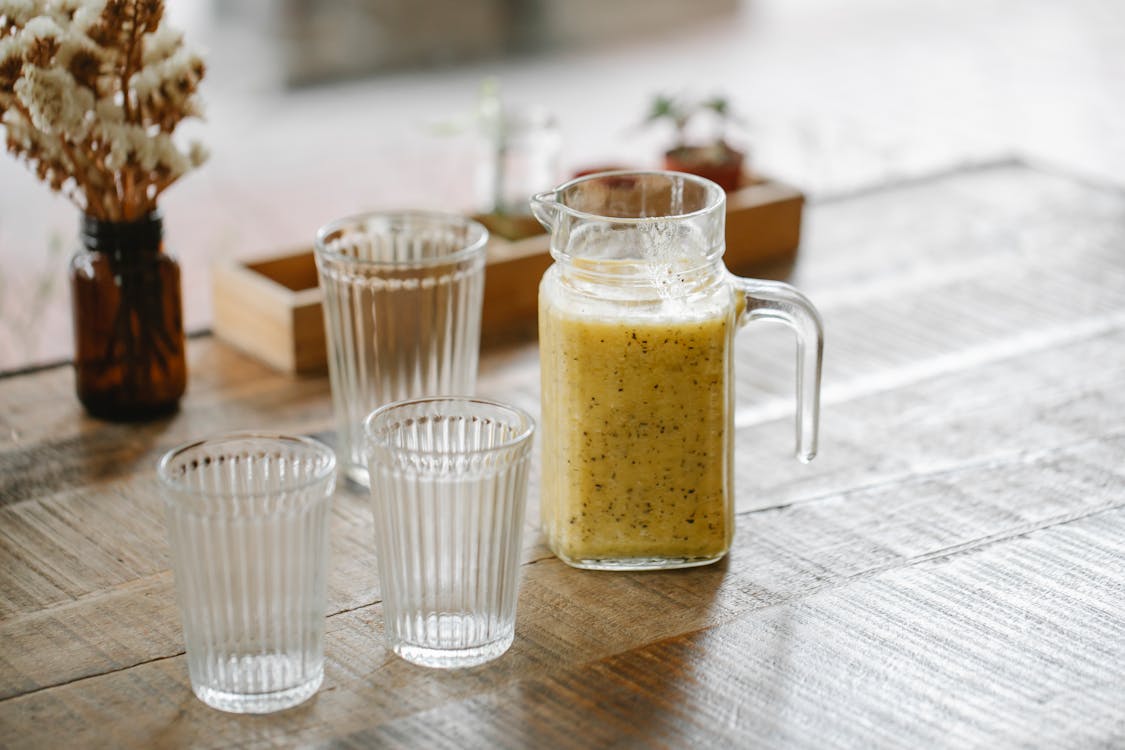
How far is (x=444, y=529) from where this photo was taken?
2.95ft

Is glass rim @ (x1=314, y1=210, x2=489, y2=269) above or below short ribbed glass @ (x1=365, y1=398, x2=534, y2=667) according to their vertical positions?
above

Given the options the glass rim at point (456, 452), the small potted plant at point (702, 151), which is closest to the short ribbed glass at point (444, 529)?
the glass rim at point (456, 452)

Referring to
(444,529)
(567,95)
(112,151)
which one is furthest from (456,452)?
(567,95)

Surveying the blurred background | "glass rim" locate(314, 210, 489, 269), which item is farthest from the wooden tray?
the blurred background

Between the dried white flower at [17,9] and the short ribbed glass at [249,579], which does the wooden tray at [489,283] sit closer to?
the dried white flower at [17,9]

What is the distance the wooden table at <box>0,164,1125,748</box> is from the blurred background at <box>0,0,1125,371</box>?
1.06m

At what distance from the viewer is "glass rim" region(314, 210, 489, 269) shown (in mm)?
1144

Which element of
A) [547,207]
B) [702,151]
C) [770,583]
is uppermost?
[547,207]

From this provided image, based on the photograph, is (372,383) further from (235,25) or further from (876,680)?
(235,25)

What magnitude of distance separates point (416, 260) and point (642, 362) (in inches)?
10.3

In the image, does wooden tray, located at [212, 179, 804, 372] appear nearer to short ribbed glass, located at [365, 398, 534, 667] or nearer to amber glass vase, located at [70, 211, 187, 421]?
amber glass vase, located at [70, 211, 187, 421]

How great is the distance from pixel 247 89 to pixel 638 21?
1400mm

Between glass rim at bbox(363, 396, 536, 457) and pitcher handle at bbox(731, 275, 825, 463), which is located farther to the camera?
pitcher handle at bbox(731, 275, 825, 463)

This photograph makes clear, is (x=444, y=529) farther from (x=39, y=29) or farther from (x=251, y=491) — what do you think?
(x=39, y=29)
